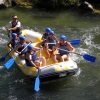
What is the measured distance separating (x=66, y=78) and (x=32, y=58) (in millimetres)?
1367

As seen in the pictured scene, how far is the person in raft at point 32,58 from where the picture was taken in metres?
10.3

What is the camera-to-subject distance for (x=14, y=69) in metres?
11.6

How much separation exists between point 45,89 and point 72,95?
898mm

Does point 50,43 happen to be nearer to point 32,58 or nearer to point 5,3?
point 32,58

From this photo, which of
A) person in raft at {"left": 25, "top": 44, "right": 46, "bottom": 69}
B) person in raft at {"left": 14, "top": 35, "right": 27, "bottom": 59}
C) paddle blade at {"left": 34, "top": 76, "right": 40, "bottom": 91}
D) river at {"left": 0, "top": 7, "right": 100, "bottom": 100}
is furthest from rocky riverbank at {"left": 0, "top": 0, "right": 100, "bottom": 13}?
paddle blade at {"left": 34, "top": 76, "right": 40, "bottom": 91}

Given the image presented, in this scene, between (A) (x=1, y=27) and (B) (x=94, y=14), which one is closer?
(A) (x=1, y=27)

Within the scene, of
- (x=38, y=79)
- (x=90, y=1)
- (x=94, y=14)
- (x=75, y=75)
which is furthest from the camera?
(x=90, y=1)

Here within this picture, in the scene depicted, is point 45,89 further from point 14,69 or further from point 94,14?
point 94,14

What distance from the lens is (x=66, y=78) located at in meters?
10.9

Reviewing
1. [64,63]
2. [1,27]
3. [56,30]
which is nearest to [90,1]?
[56,30]

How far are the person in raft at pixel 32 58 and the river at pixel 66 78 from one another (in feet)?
2.25

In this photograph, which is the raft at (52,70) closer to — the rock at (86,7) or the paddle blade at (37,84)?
the paddle blade at (37,84)

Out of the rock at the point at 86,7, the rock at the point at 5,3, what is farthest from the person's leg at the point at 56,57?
the rock at the point at 5,3

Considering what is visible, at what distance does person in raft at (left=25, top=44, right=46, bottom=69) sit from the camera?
1030 centimetres
